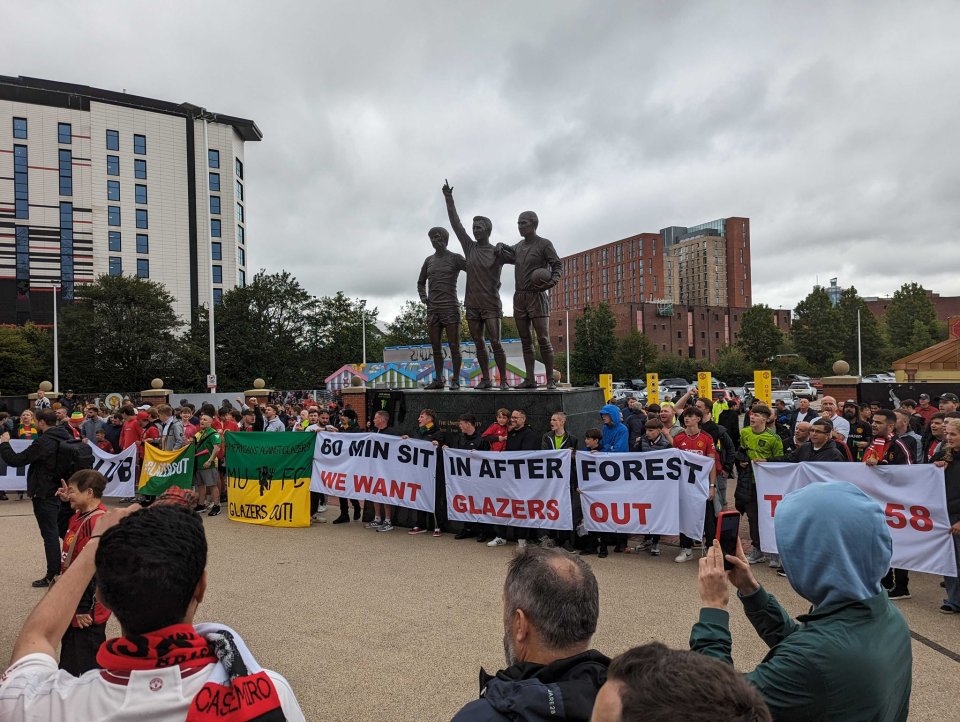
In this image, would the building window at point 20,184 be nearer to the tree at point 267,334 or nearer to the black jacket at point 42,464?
the tree at point 267,334

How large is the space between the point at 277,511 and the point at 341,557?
8.13 feet

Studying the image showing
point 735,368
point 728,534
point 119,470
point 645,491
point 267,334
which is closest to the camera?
point 728,534

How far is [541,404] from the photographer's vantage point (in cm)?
999

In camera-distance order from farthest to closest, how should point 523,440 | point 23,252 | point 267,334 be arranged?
point 23,252
point 267,334
point 523,440

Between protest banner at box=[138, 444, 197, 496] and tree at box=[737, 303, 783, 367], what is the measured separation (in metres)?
61.0

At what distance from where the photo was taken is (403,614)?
5.89 m

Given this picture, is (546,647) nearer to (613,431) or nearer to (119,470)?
(613,431)

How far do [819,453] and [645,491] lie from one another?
1.95 meters

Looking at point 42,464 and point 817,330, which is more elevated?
point 817,330

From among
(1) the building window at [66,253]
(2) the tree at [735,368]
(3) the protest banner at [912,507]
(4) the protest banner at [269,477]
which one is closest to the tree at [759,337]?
(2) the tree at [735,368]

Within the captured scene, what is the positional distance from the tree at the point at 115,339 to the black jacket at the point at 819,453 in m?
41.8

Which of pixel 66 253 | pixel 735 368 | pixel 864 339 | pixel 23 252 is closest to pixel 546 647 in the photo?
pixel 735 368

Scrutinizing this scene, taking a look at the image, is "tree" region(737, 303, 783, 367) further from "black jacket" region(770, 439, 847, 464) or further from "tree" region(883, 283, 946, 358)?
"black jacket" region(770, 439, 847, 464)

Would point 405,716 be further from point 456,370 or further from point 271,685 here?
point 456,370
